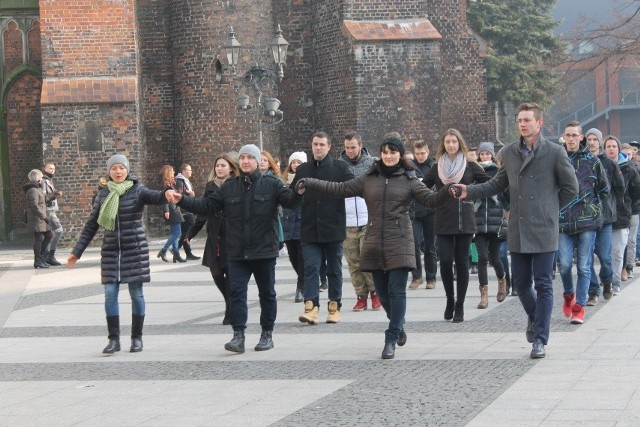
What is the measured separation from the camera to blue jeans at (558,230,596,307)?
40.7ft

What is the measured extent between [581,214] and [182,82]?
68.1 feet

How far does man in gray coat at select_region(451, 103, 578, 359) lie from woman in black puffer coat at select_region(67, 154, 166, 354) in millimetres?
2832

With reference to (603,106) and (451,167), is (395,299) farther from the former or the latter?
(603,106)

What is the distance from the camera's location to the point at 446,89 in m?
36.9

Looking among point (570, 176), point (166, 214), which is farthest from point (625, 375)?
point (166, 214)

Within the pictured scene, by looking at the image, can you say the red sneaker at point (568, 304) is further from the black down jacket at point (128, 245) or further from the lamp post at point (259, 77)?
the lamp post at point (259, 77)

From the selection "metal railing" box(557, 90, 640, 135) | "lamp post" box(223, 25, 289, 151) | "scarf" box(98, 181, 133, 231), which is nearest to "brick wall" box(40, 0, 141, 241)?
"lamp post" box(223, 25, 289, 151)

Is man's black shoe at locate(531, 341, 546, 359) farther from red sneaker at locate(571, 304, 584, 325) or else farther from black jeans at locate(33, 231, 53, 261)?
black jeans at locate(33, 231, 53, 261)

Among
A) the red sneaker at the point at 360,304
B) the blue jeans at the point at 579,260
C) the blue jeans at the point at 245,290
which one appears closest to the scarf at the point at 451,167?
the blue jeans at the point at 579,260

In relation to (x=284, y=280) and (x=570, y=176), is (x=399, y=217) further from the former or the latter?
(x=284, y=280)

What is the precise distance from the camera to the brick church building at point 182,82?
30.3 metres

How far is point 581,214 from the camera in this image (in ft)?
41.9

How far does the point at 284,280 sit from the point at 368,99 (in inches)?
505

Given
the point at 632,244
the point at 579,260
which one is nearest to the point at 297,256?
the point at 579,260
